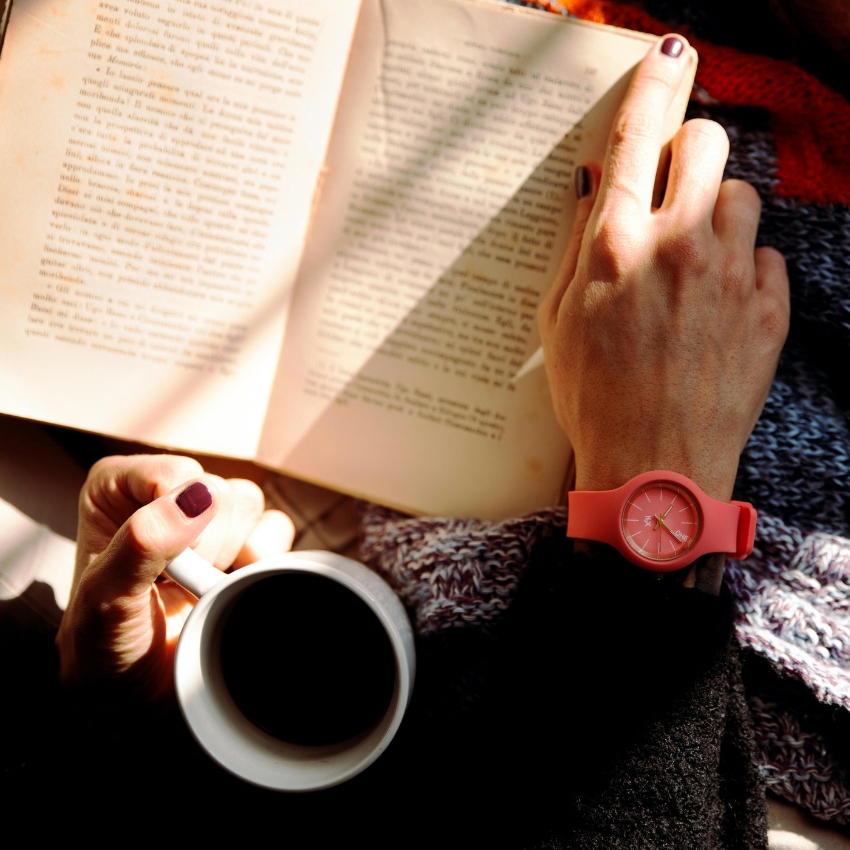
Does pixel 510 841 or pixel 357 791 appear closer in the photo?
pixel 510 841

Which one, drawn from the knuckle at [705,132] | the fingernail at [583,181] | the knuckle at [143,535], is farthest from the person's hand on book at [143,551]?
the knuckle at [705,132]

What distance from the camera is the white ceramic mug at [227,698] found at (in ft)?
1.83

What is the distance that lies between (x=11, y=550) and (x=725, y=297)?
859mm

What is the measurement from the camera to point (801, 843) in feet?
2.31

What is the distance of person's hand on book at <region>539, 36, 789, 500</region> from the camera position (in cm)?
65

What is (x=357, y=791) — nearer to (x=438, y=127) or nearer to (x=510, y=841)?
(x=510, y=841)

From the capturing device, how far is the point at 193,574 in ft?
1.83

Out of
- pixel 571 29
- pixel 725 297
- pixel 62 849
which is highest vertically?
pixel 571 29

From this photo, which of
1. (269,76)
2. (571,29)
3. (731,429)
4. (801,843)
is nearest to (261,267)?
(269,76)

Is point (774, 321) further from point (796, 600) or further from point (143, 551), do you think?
point (143, 551)

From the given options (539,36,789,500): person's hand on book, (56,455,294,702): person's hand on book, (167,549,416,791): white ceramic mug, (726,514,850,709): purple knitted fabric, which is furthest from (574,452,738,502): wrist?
(56,455,294,702): person's hand on book

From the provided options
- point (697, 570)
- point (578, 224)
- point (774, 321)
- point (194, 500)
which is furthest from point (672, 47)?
point (194, 500)

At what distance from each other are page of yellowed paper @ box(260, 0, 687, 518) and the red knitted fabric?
10 cm

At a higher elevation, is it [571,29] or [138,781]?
[571,29]
